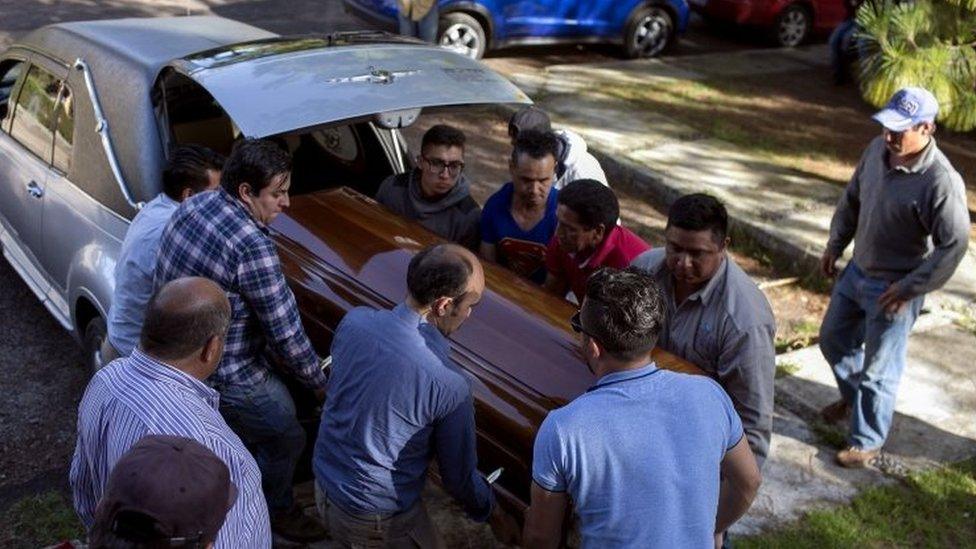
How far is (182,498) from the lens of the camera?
1993mm

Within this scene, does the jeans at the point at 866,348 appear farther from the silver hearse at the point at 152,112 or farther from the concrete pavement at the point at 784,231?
the silver hearse at the point at 152,112

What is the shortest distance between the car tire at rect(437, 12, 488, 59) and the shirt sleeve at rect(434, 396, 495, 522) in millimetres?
8358

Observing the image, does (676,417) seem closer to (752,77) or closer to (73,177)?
(73,177)

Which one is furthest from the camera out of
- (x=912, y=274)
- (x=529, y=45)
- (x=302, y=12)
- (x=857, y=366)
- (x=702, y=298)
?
(x=302, y=12)

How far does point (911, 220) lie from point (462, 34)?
748cm

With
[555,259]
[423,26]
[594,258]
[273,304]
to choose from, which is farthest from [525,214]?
[423,26]

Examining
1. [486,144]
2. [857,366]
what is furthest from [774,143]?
[857,366]

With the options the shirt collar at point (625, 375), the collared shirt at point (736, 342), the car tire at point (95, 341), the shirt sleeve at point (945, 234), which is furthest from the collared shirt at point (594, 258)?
the car tire at point (95, 341)

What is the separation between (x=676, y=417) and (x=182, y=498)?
3.78 feet

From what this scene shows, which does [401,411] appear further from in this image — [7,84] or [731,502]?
[7,84]

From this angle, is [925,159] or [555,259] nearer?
[555,259]

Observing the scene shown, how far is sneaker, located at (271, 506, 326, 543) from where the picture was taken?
4.02 m

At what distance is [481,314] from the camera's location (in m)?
3.65

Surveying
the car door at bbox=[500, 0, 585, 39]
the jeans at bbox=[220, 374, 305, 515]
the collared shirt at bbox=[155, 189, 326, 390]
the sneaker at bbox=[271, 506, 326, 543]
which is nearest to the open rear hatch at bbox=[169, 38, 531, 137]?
the collared shirt at bbox=[155, 189, 326, 390]
